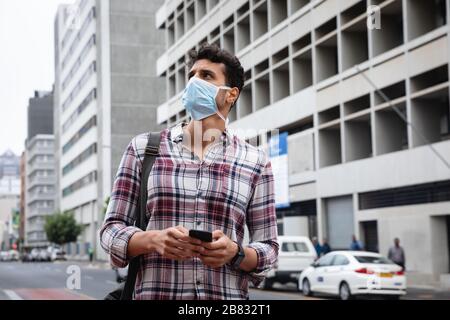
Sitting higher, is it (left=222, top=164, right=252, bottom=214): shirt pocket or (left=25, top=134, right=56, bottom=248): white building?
(left=25, top=134, right=56, bottom=248): white building

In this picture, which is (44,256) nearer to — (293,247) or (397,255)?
(293,247)

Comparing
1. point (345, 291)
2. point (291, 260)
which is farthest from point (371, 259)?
point (291, 260)

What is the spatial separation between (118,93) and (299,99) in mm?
50229

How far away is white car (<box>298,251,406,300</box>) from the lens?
1977 cm

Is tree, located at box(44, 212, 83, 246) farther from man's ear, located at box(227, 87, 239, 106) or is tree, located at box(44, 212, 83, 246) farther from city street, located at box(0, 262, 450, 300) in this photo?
man's ear, located at box(227, 87, 239, 106)

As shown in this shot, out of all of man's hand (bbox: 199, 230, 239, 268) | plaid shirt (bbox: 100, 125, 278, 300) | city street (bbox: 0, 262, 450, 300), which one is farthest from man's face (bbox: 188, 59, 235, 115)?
city street (bbox: 0, 262, 450, 300)

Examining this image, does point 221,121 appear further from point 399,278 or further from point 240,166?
point 399,278

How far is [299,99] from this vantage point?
125 ft

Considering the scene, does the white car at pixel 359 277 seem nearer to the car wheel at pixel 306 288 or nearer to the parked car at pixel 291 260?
the car wheel at pixel 306 288

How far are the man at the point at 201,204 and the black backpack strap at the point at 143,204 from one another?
2 cm

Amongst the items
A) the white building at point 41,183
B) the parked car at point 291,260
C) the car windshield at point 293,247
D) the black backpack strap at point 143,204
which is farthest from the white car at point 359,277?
the white building at point 41,183

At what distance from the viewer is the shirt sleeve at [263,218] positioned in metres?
2.59

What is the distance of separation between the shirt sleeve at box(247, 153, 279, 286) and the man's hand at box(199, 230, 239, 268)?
257 mm

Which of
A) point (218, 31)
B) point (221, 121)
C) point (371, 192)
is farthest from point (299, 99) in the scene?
point (221, 121)
